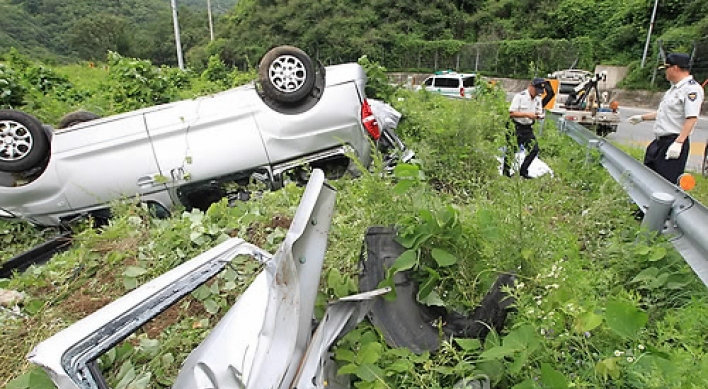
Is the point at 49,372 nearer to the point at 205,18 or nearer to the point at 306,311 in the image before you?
the point at 306,311

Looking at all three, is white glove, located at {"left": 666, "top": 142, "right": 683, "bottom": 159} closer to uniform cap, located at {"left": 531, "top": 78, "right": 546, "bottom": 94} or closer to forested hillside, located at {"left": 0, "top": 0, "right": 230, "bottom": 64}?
uniform cap, located at {"left": 531, "top": 78, "right": 546, "bottom": 94}

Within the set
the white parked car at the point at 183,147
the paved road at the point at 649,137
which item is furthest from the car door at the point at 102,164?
the paved road at the point at 649,137

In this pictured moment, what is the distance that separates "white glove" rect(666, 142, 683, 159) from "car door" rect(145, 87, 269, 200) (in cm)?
422

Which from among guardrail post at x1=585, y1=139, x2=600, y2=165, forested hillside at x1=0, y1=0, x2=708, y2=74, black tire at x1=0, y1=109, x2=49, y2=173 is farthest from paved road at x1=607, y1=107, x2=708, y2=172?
black tire at x1=0, y1=109, x2=49, y2=173

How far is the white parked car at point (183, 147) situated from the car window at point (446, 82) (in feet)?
54.1

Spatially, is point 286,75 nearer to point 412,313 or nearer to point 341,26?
point 412,313

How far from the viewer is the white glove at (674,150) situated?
3.99m

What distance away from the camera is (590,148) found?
4.38m

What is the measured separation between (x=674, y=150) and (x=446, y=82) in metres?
17.0

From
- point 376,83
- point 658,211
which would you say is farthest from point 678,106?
point 376,83

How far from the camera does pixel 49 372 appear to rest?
1.07m

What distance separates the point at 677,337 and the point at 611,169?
2455mm

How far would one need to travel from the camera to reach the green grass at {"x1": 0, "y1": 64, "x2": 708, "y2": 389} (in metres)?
1.53

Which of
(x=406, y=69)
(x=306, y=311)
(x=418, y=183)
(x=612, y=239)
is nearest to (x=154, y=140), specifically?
(x=418, y=183)
